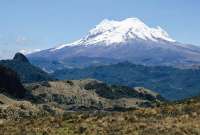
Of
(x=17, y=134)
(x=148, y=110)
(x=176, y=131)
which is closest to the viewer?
(x=176, y=131)

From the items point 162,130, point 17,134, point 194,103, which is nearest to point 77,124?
point 17,134

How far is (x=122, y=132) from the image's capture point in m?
37.6

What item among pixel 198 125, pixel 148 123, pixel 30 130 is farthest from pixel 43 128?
pixel 198 125

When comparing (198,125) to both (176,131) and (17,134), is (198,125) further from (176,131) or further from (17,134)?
(17,134)

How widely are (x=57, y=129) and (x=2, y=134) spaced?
4.13 m

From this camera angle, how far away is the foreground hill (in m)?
37.4

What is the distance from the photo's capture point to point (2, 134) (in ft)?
130

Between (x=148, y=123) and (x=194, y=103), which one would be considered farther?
(x=194, y=103)

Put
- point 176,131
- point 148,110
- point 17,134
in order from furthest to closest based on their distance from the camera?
point 148,110, point 17,134, point 176,131

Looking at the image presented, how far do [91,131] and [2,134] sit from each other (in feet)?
22.6

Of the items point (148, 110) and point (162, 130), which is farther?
point (148, 110)

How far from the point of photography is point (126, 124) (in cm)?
4031

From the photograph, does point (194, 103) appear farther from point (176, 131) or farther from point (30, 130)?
point (30, 130)

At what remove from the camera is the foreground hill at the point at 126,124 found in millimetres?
37375
